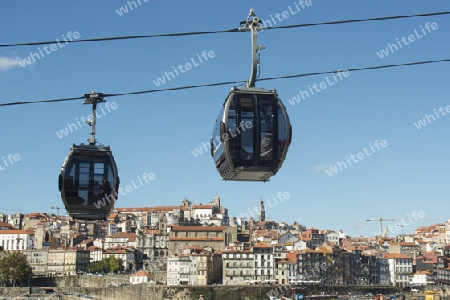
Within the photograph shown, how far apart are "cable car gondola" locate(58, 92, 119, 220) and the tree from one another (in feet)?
298

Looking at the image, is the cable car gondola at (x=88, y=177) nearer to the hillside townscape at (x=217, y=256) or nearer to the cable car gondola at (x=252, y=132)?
the cable car gondola at (x=252, y=132)

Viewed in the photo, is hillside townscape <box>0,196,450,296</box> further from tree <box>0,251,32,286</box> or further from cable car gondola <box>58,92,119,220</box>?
cable car gondola <box>58,92,119,220</box>

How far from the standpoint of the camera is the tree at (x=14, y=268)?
316ft

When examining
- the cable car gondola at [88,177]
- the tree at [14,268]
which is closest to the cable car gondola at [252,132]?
the cable car gondola at [88,177]

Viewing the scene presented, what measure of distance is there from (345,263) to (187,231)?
2942 cm

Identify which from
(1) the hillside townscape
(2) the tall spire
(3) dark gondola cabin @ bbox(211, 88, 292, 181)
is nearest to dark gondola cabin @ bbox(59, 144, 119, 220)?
(3) dark gondola cabin @ bbox(211, 88, 292, 181)

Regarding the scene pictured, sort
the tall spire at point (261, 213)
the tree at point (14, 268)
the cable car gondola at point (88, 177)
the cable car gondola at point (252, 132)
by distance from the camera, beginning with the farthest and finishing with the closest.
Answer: the tall spire at point (261, 213)
the tree at point (14, 268)
the cable car gondola at point (88, 177)
the cable car gondola at point (252, 132)

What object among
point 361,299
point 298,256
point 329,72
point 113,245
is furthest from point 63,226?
point 329,72

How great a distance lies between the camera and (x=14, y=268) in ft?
316

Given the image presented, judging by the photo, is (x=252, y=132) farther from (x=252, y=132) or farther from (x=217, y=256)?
(x=217, y=256)

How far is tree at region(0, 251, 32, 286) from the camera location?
96.2 meters

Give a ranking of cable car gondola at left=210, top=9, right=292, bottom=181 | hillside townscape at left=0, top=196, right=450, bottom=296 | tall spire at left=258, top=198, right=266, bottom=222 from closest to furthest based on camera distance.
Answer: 1. cable car gondola at left=210, top=9, right=292, bottom=181
2. hillside townscape at left=0, top=196, right=450, bottom=296
3. tall spire at left=258, top=198, right=266, bottom=222

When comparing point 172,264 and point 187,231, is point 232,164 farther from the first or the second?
point 187,231

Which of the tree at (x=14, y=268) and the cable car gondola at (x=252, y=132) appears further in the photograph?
the tree at (x=14, y=268)
